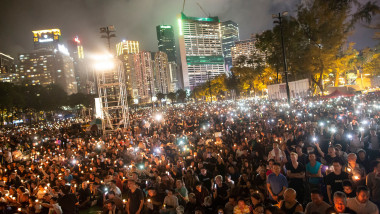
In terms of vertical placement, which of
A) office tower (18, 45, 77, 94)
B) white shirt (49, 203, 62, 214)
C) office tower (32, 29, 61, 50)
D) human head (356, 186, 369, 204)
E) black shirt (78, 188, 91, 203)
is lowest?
black shirt (78, 188, 91, 203)

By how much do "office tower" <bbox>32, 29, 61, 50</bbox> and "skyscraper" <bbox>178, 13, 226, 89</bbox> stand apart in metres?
99.3

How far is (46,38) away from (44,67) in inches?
2019

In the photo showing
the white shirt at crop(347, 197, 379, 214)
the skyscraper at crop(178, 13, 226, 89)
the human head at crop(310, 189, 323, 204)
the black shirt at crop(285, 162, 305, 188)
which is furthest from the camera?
the skyscraper at crop(178, 13, 226, 89)

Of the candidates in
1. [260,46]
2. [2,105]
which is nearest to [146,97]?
[2,105]

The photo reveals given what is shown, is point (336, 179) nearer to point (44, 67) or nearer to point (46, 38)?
point (44, 67)

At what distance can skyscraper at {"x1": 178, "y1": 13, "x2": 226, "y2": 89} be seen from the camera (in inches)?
7028

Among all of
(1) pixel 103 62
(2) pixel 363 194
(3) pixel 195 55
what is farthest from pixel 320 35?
(3) pixel 195 55

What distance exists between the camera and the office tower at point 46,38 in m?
193

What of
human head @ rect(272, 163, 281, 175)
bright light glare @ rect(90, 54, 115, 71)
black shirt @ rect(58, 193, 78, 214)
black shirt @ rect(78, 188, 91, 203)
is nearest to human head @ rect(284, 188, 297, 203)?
human head @ rect(272, 163, 281, 175)

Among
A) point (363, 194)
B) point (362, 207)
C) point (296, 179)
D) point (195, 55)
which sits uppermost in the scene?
point (195, 55)

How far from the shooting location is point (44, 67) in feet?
513

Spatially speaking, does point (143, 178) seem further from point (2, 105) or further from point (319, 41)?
point (2, 105)

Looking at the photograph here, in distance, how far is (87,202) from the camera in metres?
8.83

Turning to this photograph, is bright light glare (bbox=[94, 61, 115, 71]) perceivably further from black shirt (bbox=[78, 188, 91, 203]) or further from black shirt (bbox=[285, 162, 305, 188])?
black shirt (bbox=[285, 162, 305, 188])
